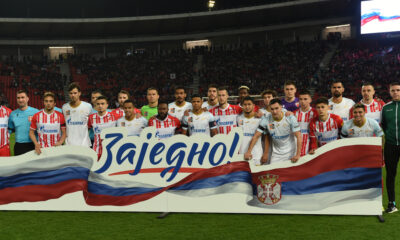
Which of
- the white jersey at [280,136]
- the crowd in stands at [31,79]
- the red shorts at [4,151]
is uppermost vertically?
the crowd in stands at [31,79]

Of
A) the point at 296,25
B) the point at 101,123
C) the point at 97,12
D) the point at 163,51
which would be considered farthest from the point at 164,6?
the point at 101,123

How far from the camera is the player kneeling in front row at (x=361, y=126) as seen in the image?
16.9ft

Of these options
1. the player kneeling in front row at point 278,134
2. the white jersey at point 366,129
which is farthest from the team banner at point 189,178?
the player kneeling in front row at point 278,134

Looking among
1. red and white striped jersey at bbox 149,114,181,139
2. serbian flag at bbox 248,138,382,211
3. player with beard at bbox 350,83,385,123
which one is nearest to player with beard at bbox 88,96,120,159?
red and white striped jersey at bbox 149,114,181,139

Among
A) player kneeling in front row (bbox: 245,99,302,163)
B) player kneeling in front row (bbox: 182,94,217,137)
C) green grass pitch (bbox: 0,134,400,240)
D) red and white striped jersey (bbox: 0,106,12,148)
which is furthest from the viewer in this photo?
red and white striped jersey (bbox: 0,106,12,148)

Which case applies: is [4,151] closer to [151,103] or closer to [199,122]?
[151,103]

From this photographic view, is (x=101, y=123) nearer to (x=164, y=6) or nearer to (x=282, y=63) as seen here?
(x=282, y=63)

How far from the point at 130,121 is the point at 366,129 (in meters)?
3.64

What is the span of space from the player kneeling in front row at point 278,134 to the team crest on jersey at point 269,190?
51 cm

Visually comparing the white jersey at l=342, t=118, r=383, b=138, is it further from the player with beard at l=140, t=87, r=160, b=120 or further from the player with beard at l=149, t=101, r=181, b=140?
the player with beard at l=140, t=87, r=160, b=120

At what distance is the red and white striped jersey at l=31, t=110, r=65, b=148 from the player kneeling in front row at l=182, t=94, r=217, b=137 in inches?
85.0

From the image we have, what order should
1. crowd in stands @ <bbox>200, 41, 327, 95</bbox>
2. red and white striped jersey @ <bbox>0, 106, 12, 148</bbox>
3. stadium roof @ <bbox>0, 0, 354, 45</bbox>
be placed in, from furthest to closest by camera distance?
stadium roof @ <bbox>0, 0, 354, 45</bbox> < crowd in stands @ <bbox>200, 41, 327, 95</bbox> < red and white striped jersey @ <bbox>0, 106, 12, 148</bbox>

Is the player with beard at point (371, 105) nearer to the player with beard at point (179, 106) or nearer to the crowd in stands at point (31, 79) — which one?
the player with beard at point (179, 106)

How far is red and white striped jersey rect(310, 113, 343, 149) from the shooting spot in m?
5.54
